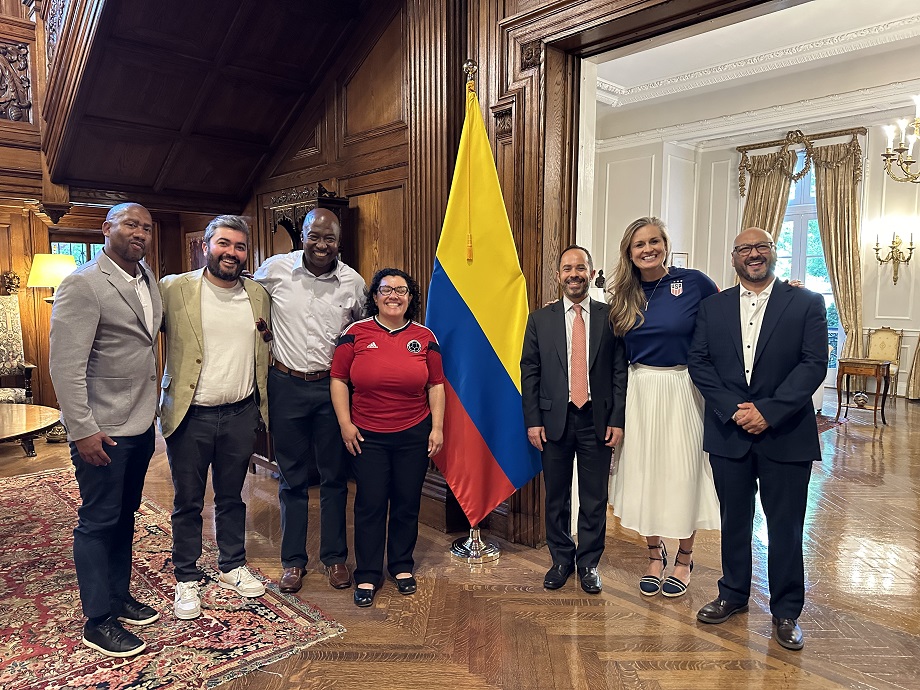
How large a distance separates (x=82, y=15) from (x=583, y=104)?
3.07 meters

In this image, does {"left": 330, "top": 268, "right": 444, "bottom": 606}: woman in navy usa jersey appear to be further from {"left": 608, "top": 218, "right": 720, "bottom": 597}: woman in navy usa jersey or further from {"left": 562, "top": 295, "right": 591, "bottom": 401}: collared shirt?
{"left": 608, "top": 218, "right": 720, "bottom": 597}: woman in navy usa jersey

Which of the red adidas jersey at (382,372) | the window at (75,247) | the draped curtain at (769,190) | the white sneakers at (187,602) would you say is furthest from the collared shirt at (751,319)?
the draped curtain at (769,190)

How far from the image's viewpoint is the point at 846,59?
7492 mm

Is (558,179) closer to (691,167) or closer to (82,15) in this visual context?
(82,15)

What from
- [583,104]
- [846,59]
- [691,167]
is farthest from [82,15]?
[691,167]

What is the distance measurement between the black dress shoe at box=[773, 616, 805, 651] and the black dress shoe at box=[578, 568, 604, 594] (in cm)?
76

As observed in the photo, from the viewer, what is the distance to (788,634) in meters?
2.68

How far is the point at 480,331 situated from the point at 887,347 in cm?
753

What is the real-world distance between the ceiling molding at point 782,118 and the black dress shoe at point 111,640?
8.48m

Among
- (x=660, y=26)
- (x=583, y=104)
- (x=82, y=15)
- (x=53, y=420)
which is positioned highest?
(x=82, y=15)

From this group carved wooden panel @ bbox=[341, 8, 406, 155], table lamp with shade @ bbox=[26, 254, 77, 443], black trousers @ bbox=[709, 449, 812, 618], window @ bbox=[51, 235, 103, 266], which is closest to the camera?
black trousers @ bbox=[709, 449, 812, 618]

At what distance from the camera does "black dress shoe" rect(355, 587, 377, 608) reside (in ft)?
9.84

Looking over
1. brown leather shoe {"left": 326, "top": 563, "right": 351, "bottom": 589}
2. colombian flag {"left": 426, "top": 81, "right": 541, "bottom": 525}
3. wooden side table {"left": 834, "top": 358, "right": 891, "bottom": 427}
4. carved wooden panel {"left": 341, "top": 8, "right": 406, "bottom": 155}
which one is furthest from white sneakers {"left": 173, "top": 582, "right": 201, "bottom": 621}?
wooden side table {"left": 834, "top": 358, "right": 891, "bottom": 427}

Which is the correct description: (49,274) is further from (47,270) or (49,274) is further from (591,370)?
(591,370)
